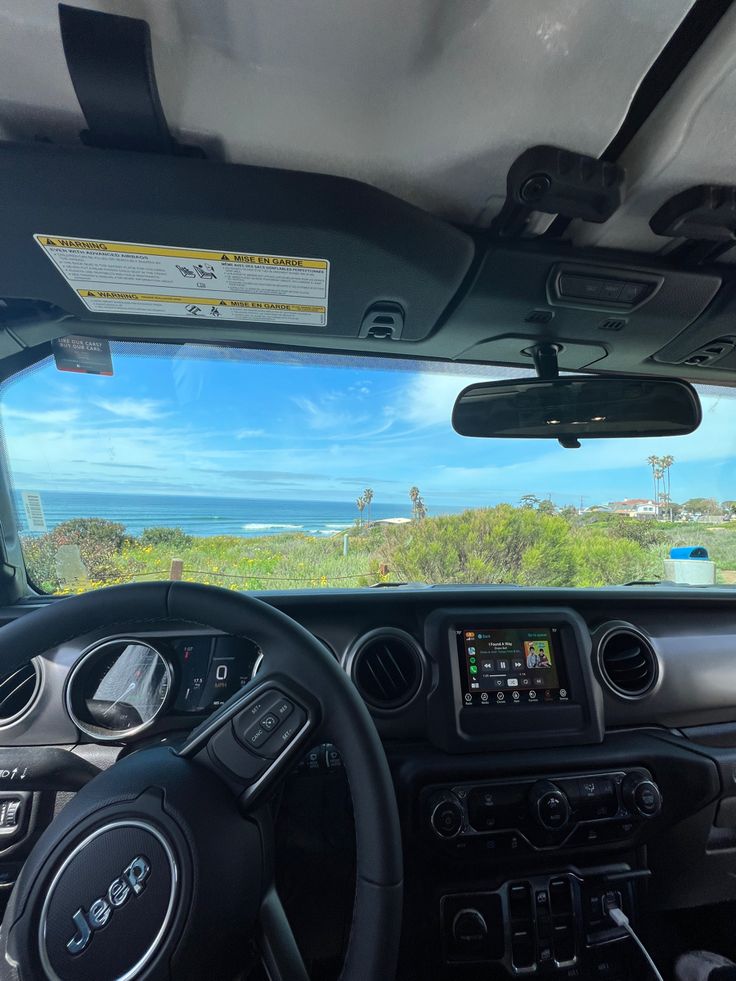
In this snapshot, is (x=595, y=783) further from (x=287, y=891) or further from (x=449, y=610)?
(x=287, y=891)

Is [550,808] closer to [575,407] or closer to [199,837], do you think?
[199,837]

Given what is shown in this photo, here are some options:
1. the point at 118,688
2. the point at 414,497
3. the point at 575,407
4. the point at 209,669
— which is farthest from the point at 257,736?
the point at 575,407

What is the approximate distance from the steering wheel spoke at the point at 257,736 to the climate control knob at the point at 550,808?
1.02m

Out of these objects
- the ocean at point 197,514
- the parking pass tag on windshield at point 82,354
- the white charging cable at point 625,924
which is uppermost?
the parking pass tag on windshield at point 82,354

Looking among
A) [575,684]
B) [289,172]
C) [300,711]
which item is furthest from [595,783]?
[289,172]

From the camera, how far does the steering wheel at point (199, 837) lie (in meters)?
0.89

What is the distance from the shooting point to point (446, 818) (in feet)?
5.25

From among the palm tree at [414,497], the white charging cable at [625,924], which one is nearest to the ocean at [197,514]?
the palm tree at [414,497]

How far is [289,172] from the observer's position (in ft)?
4.14

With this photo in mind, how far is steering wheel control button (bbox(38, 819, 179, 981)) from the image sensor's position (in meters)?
0.87

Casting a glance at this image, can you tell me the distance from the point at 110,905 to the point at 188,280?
1.47 meters

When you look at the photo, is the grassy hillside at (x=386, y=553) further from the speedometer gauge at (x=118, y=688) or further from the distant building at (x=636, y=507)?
the speedometer gauge at (x=118, y=688)

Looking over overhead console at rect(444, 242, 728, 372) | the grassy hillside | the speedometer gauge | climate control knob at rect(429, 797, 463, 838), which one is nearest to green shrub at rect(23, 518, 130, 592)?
the grassy hillside

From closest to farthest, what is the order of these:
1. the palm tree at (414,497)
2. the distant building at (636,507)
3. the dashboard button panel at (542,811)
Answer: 1. the dashboard button panel at (542,811)
2. the palm tree at (414,497)
3. the distant building at (636,507)
